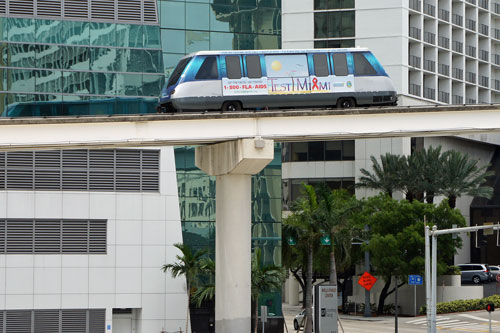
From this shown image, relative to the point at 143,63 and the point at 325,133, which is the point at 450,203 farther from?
the point at 325,133

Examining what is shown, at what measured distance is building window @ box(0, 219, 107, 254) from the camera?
52844 millimetres

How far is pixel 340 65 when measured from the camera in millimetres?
44594

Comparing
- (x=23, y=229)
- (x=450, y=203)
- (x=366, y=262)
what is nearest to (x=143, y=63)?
(x=23, y=229)

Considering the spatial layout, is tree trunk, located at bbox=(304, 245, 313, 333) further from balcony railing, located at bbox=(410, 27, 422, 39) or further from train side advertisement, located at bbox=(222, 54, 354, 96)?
balcony railing, located at bbox=(410, 27, 422, 39)

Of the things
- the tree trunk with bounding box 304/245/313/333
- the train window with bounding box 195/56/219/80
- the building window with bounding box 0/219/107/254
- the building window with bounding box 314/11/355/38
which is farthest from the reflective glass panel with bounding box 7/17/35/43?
the building window with bounding box 314/11/355/38

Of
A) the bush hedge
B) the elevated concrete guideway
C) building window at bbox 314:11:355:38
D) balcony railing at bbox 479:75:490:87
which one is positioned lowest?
the bush hedge

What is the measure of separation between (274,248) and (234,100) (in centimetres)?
1484

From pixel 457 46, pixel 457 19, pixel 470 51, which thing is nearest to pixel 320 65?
pixel 457 46

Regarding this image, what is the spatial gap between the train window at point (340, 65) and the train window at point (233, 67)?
3.96 metres

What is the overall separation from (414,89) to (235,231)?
56.3m

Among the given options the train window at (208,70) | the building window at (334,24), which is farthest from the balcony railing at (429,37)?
the train window at (208,70)

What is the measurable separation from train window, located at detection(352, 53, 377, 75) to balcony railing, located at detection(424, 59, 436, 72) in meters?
55.9

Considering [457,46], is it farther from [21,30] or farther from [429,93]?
[21,30]

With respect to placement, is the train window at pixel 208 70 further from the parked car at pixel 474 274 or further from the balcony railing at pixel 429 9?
the balcony railing at pixel 429 9
